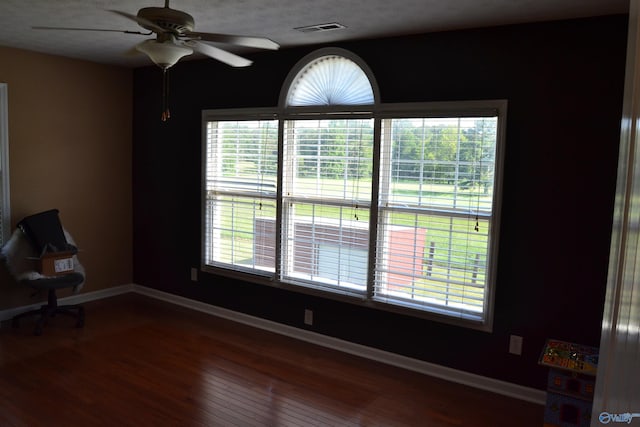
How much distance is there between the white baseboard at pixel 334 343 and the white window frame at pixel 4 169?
30.7 inches

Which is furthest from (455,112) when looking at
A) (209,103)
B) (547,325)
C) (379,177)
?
(209,103)

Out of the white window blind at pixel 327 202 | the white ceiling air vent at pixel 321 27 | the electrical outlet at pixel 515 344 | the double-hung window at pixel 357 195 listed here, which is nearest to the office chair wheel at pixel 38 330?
the double-hung window at pixel 357 195

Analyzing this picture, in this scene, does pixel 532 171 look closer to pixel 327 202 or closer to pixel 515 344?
pixel 515 344

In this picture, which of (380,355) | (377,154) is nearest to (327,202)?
(377,154)

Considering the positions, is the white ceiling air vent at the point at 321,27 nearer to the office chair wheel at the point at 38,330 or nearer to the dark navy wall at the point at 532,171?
the dark navy wall at the point at 532,171

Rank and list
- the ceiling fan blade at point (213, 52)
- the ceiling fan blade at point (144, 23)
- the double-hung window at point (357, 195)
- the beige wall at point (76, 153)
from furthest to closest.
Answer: the beige wall at point (76, 153) → the double-hung window at point (357, 195) → the ceiling fan blade at point (213, 52) → the ceiling fan blade at point (144, 23)

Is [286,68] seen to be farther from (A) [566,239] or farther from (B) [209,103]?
(A) [566,239]

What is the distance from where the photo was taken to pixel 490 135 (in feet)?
11.1

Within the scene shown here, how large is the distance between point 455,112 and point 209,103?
252 centimetres

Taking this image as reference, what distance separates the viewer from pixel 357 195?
3988mm

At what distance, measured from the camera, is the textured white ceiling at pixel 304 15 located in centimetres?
289

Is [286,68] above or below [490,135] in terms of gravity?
above

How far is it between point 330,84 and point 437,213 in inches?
55.6


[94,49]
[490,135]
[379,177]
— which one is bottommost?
[379,177]
